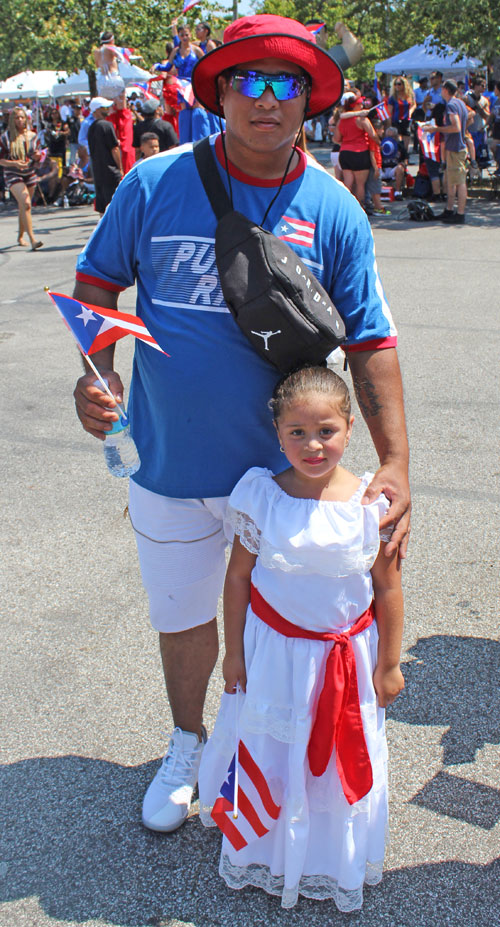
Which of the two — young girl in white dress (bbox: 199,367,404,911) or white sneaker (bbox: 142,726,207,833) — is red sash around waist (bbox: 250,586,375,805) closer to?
young girl in white dress (bbox: 199,367,404,911)

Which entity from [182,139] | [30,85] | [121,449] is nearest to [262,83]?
[121,449]

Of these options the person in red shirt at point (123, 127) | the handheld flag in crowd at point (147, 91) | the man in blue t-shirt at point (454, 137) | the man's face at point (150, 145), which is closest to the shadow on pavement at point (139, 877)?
the man's face at point (150, 145)

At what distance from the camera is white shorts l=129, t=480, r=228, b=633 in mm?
2324

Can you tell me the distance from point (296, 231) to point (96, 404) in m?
0.65

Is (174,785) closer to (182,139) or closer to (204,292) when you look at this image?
(204,292)

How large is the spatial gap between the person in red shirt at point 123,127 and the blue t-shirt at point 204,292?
9820mm

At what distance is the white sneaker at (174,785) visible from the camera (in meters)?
2.43

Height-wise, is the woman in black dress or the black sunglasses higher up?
the black sunglasses

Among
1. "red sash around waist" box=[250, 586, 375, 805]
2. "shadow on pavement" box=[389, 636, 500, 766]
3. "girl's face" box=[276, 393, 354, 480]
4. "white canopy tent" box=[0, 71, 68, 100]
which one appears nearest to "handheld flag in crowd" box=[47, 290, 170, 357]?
"girl's face" box=[276, 393, 354, 480]

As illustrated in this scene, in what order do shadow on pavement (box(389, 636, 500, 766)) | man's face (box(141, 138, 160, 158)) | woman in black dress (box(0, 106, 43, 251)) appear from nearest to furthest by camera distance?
shadow on pavement (box(389, 636, 500, 766)) → man's face (box(141, 138, 160, 158)) → woman in black dress (box(0, 106, 43, 251))

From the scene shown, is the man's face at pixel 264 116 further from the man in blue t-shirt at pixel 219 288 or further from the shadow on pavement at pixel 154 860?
the shadow on pavement at pixel 154 860

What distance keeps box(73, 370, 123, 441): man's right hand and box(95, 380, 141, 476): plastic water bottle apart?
0.02m

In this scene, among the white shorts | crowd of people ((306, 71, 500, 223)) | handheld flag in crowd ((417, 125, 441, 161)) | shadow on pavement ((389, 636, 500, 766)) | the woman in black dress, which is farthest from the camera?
handheld flag in crowd ((417, 125, 441, 161))

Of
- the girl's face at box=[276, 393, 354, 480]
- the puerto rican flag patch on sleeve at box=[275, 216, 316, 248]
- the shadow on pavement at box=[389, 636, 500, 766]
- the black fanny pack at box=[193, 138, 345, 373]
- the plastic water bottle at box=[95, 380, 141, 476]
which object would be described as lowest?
the shadow on pavement at box=[389, 636, 500, 766]
